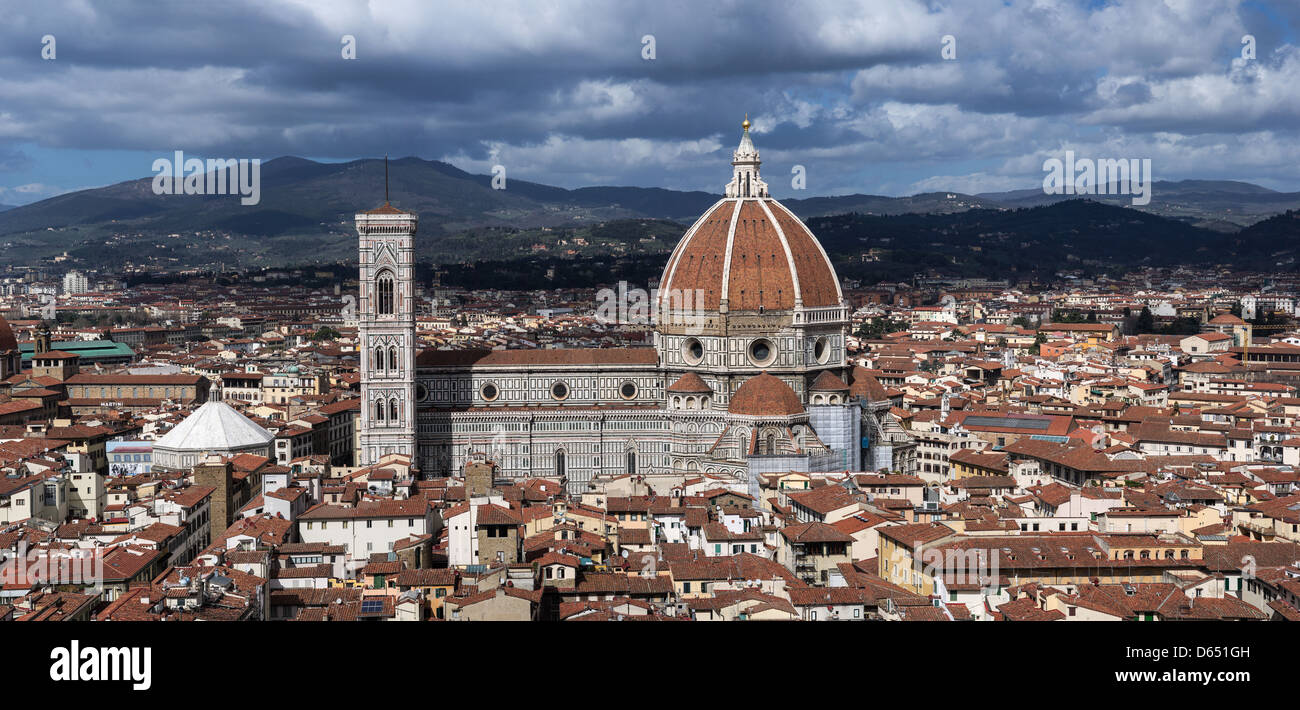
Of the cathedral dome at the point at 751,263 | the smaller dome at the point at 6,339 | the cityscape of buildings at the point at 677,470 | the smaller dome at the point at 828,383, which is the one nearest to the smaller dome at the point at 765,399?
the cityscape of buildings at the point at 677,470

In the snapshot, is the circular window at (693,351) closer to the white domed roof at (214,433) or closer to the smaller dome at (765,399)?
the smaller dome at (765,399)

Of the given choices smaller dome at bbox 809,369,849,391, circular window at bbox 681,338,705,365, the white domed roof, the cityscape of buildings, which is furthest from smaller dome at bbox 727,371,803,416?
the white domed roof

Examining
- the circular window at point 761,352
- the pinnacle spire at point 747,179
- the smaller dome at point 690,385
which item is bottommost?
the smaller dome at point 690,385

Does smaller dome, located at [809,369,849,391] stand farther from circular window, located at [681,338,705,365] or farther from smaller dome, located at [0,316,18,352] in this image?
smaller dome, located at [0,316,18,352]

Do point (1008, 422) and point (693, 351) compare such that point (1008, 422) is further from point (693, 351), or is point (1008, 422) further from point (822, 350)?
point (693, 351)
